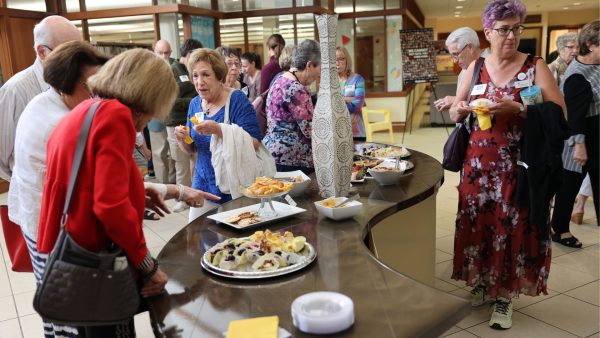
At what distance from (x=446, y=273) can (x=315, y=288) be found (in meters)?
2.18

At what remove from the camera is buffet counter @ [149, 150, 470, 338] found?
113 cm

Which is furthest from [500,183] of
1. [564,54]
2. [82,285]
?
[564,54]

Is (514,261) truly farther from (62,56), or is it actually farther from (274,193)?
(62,56)

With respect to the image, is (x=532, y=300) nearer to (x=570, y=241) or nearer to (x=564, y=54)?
(x=570, y=241)

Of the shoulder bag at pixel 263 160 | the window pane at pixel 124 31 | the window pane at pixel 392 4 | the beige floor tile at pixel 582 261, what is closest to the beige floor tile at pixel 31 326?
the shoulder bag at pixel 263 160

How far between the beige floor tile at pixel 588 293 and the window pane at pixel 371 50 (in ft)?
24.3

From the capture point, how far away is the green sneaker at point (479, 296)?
277 centimetres

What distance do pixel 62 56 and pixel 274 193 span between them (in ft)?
2.90

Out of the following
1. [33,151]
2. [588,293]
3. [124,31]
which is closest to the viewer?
[33,151]

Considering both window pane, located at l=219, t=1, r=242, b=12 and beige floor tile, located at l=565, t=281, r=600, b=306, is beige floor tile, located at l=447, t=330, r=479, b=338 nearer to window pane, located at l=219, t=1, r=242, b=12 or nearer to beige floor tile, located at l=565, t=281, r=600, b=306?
beige floor tile, located at l=565, t=281, r=600, b=306

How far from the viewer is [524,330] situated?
2.51m

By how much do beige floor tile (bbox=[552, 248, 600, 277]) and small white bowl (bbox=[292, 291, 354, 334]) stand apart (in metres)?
2.78

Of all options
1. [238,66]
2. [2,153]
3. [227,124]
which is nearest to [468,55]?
[227,124]

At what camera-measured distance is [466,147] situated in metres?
2.52
